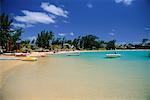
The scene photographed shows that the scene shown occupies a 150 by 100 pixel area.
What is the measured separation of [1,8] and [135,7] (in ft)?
4.51

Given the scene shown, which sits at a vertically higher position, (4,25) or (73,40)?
(4,25)

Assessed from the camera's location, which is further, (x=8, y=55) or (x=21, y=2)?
(x=8, y=55)

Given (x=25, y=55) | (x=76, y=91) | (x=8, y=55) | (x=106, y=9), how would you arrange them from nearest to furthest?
(x=106, y=9) < (x=76, y=91) < (x=8, y=55) < (x=25, y=55)

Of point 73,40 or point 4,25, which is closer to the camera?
point 73,40

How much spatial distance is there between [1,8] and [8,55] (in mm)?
7145

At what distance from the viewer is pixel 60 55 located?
14883 millimetres

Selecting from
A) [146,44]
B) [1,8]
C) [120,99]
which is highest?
[1,8]

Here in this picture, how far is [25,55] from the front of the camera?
11750 mm

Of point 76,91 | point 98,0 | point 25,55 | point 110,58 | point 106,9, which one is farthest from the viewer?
point 110,58

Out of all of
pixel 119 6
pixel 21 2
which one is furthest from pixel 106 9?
pixel 21 2

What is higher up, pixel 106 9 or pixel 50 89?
pixel 106 9

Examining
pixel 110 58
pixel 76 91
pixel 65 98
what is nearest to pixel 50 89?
pixel 76 91

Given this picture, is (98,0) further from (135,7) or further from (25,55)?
(25,55)

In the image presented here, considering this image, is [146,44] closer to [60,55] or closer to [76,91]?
[76,91]
